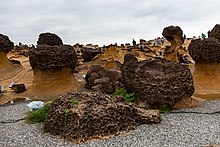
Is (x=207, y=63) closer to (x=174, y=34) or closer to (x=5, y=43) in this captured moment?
(x=174, y=34)

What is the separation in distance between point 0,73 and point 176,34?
725 centimetres

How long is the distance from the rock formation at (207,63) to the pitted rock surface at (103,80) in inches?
107

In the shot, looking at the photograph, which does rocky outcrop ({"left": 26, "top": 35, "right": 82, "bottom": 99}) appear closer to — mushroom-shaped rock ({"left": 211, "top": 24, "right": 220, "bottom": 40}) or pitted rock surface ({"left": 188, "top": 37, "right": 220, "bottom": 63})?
pitted rock surface ({"left": 188, "top": 37, "right": 220, "bottom": 63})

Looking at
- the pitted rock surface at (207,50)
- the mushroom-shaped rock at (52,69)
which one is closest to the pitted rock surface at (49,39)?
the mushroom-shaped rock at (52,69)

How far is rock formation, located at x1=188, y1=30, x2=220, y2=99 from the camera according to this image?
11.2m

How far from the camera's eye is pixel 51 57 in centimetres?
1070

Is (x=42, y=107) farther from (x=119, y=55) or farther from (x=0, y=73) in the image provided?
(x=119, y=55)

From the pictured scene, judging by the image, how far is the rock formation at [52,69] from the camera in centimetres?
1077

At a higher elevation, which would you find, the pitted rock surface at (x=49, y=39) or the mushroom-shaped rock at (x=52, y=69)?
the pitted rock surface at (x=49, y=39)

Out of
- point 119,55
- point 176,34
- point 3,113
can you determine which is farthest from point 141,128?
point 119,55

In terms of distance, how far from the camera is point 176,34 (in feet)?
45.6

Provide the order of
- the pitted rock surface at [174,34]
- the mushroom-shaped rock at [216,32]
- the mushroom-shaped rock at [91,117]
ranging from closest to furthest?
the mushroom-shaped rock at [91,117] < the pitted rock surface at [174,34] < the mushroom-shaped rock at [216,32]

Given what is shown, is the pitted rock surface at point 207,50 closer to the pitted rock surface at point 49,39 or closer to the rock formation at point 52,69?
the rock formation at point 52,69

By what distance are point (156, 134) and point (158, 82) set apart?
222 centimetres
